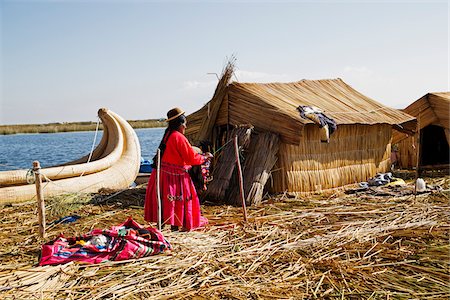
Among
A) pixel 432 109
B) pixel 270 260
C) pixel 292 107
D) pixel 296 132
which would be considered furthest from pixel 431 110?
pixel 270 260

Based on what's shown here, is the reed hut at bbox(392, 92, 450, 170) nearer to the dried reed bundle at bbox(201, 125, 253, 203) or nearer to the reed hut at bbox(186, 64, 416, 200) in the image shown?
the reed hut at bbox(186, 64, 416, 200)

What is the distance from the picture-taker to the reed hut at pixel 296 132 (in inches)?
307

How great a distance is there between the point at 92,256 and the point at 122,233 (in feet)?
1.26

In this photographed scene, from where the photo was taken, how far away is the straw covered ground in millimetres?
3762

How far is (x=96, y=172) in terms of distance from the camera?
9.51 meters

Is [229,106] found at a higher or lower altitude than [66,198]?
higher

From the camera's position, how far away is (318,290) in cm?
379

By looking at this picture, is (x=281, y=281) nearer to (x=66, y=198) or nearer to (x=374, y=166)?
(x=66, y=198)

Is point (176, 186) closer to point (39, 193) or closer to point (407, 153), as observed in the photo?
point (39, 193)

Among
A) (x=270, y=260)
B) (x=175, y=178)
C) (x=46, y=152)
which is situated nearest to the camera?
(x=270, y=260)

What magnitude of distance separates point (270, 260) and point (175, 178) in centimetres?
154

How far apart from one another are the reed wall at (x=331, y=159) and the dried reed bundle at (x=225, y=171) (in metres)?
0.61

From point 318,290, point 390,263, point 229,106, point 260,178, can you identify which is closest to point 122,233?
point 318,290

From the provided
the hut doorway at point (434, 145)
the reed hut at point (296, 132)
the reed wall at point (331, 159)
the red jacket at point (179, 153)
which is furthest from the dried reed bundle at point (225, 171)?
the hut doorway at point (434, 145)
